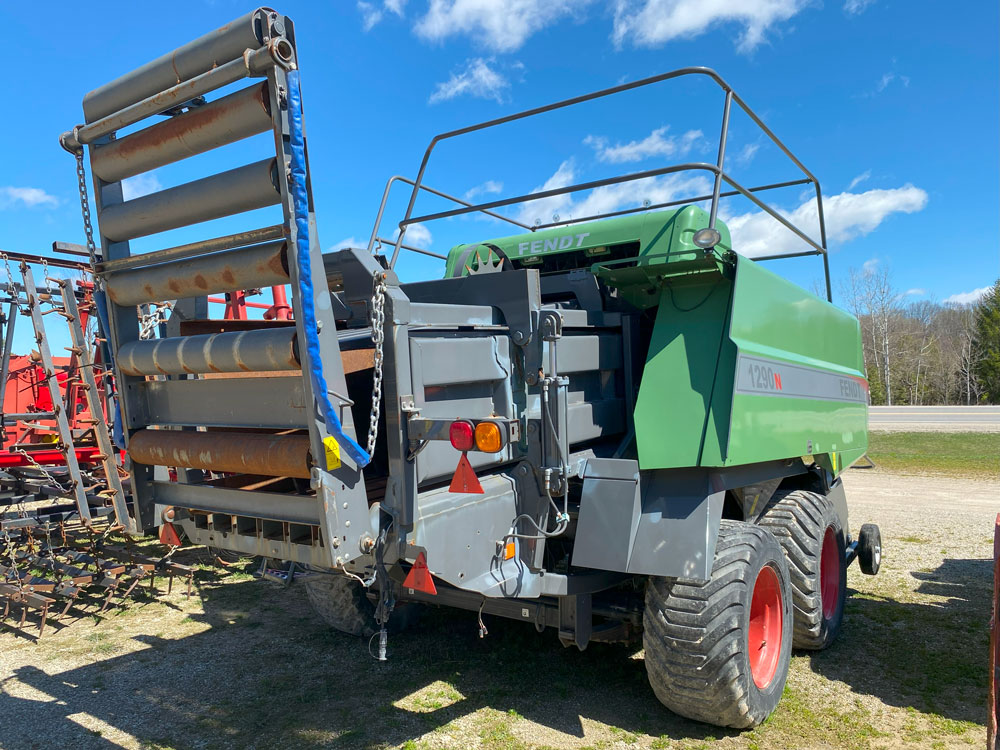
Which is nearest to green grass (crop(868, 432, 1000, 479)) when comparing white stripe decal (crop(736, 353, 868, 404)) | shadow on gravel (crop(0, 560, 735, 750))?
white stripe decal (crop(736, 353, 868, 404))

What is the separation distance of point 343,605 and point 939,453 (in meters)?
14.8

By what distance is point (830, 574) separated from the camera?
4859 millimetres

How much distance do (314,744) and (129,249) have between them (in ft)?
8.11

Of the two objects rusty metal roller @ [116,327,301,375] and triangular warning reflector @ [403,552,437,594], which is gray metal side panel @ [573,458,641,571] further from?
rusty metal roller @ [116,327,301,375]

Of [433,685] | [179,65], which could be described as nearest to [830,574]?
[433,685]

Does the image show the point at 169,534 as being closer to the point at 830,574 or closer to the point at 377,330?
the point at 377,330

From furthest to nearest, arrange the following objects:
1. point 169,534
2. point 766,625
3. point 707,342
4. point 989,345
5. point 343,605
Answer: point 989,345
point 343,605
point 766,625
point 707,342
point 169,534

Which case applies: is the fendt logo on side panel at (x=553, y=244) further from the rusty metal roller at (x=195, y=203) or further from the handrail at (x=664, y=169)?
the rusty metal roller at (x=195, y=203)

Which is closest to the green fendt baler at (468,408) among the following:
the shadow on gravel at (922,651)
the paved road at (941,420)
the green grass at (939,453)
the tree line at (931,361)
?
the shadow on gravel at (922,651)

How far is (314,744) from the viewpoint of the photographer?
137 inches

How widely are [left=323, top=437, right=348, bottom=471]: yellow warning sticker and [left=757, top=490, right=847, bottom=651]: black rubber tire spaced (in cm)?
282

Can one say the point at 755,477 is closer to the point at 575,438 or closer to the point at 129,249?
the point at 575,438

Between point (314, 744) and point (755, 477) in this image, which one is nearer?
point (314, 744)

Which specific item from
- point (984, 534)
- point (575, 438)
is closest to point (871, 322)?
point (984, 534)
